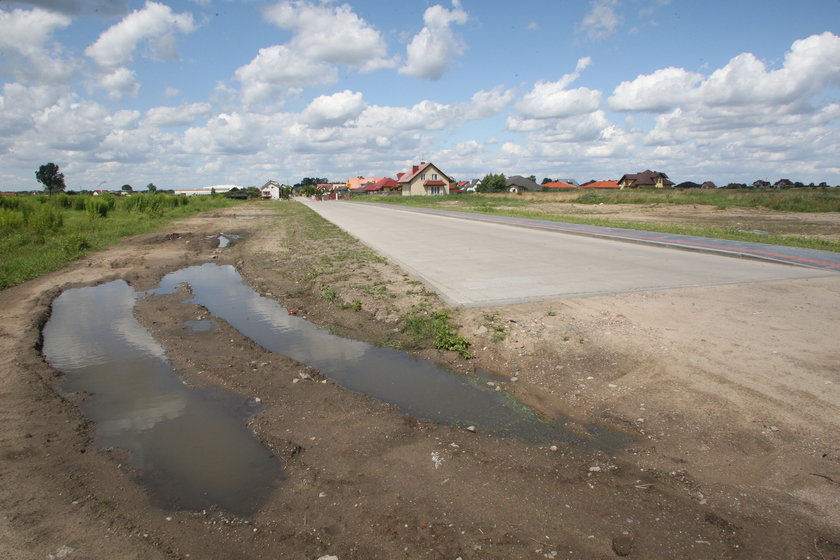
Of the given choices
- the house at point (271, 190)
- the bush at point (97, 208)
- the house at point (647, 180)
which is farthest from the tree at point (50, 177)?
the house at point (647, 180)

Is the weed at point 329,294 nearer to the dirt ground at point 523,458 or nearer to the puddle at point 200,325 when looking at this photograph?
the puddle at point 200,325

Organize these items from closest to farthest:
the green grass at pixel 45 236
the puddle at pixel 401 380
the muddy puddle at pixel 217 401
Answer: the muddy puddle at pixel 217 401 < the puddle at pixel 401 380 < the green grass at pixel 45 236

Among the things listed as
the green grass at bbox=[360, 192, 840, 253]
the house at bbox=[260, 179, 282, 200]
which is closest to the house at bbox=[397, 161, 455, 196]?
the green grass at bbox=[360, 192, 840, 253]

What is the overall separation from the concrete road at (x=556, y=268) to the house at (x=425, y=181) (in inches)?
3116

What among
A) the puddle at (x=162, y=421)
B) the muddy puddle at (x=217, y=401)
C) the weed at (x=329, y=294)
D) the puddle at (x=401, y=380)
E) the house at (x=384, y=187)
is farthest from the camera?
the house at (x=384, y=187)

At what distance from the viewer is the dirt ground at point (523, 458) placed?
10.2 feet

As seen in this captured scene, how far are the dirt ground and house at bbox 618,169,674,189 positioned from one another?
103087 millimetres

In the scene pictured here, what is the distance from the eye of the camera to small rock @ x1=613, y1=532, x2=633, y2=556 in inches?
116

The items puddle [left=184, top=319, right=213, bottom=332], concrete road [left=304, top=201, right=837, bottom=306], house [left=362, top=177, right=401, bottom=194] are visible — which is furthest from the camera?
house [left=362, top=177, right=401, bottom=194]

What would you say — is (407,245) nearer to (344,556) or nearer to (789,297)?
(789,297)

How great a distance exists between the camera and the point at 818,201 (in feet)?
128

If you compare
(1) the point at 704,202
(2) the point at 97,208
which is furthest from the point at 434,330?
(1) the point at 704,202

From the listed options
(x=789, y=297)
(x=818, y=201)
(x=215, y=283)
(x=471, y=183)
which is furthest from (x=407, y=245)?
Result: (x=471, y=183)

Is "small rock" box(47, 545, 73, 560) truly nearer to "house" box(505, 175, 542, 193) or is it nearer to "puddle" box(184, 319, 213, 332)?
"puddle" box(184, 319, 213, 332)
